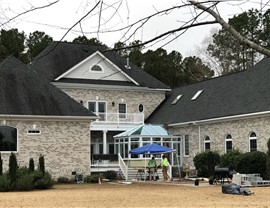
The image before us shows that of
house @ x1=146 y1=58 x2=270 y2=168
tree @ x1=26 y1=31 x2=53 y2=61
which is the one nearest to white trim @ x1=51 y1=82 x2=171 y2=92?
house @ x1=146 y1=58 x2=270 y2=168

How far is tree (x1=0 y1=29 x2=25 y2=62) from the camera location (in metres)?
5.71

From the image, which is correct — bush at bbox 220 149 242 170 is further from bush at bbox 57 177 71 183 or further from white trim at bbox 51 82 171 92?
white trim at bbox 51 82 171 92

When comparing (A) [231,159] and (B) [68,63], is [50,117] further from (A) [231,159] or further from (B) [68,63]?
(B) [68,63]

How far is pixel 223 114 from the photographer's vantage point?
35.5m

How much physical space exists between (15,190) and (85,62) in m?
19.2

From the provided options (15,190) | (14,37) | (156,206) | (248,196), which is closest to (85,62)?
(15,190)

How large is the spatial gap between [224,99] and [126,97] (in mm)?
9413

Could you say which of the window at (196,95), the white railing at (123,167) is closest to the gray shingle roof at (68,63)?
the window at (196,95)

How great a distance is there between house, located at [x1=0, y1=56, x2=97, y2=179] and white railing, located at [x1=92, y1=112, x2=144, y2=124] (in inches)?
332

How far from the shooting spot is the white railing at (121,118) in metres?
41.5

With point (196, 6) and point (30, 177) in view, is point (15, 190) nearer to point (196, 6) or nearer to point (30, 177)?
point (30, 177)

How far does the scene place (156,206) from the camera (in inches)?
613

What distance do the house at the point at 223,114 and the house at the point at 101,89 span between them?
2116 mm

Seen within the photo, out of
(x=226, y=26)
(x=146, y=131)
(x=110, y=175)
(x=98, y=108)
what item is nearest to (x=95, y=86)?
(x=98, y=108)
